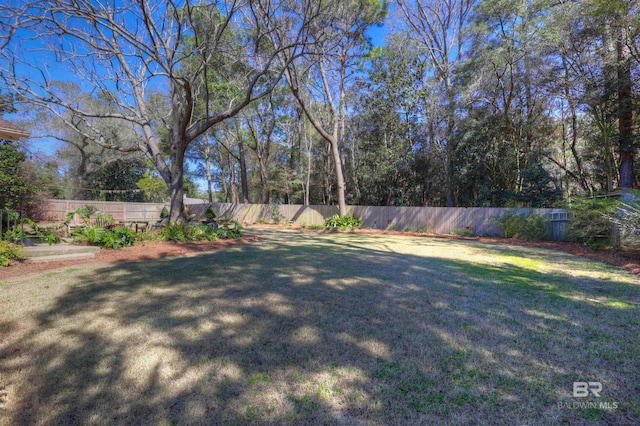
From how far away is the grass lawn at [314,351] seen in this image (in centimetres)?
182

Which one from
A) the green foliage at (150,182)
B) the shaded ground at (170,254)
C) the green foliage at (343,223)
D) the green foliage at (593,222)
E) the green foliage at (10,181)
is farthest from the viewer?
the green foliage at (150,182)

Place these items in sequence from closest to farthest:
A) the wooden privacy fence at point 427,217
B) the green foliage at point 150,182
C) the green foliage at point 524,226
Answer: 1. the green foliage at point 524,226
2. the wooden privacy fence at point 427,217
3. the green foliage at point 150,182

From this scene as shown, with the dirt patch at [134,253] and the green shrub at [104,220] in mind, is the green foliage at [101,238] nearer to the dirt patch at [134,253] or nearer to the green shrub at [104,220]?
the dirt patch at [134,253]

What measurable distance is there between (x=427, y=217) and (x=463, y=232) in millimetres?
2302

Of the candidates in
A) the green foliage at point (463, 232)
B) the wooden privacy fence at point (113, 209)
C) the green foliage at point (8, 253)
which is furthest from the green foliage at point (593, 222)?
the wooden privacy fence at point (113, 209)

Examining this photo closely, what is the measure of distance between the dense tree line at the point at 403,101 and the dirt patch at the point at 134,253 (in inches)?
90.2

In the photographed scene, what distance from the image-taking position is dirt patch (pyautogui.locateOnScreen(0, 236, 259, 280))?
5.11 metres

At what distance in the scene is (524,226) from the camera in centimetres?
1111

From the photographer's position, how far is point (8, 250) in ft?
17.7

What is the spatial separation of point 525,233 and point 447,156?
7.23m

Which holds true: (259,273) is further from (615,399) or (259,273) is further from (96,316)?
(615,399)

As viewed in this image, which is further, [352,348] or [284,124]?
[284,124]

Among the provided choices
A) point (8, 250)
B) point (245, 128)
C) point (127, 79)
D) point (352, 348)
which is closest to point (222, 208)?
point (245, 128)

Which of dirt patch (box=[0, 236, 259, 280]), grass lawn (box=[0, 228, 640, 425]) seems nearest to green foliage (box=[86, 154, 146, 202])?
dirt patch (box=[0, 236, 259, 280])
